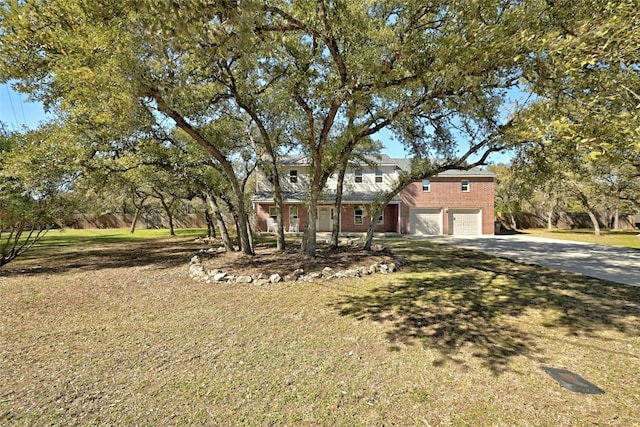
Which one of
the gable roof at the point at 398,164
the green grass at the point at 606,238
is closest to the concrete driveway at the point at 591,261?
the green grass at the point at 606,238

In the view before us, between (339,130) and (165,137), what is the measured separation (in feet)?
21.9

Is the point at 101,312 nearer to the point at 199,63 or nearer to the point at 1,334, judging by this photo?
the point at 1,334

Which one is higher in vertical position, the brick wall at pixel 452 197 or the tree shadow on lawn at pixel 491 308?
the brick wall at pixel 452 197

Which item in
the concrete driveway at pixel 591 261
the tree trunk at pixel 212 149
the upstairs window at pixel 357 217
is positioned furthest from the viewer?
the upstairs window at pixel 357 217

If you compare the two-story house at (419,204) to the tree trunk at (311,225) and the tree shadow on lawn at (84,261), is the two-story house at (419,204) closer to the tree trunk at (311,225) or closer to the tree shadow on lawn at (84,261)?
the tree shadow on lawn at (84,261)

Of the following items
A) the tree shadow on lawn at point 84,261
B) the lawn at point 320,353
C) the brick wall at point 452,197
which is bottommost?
the lawn at point 320,353

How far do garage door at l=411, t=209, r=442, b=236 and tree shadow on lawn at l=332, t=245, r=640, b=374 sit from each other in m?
14.4

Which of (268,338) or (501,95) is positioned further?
(501,95)

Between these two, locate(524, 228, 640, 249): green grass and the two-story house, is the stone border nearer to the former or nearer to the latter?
the two-story house

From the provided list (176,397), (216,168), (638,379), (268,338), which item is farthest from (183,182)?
(638,379)

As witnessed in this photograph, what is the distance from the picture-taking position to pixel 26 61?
5.93 metres

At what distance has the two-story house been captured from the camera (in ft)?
75.2

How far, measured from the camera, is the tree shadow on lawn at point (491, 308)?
14.5 feet

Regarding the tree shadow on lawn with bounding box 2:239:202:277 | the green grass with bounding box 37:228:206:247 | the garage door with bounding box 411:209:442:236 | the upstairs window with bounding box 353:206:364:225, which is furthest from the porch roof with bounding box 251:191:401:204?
the tree shadow on lawn with bounding box 2:239:202:277
